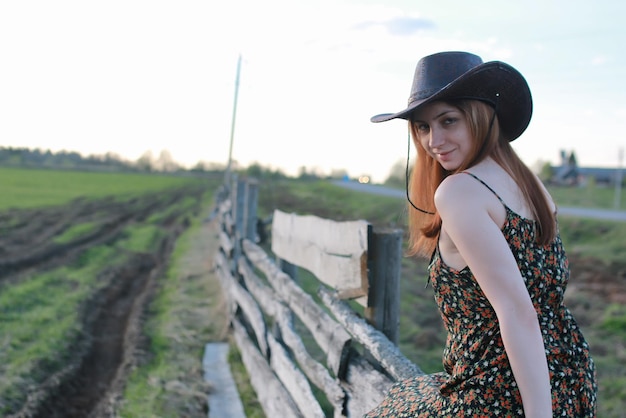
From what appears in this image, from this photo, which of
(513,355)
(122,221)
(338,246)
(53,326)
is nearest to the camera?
(513,355)

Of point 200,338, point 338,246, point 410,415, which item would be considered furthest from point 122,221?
point 410,415

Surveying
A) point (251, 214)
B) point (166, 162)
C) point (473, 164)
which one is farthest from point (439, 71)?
point (166, 162)

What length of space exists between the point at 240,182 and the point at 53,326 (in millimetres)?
2618

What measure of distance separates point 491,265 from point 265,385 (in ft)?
10.7

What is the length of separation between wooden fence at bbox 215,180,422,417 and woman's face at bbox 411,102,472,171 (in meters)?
0.94

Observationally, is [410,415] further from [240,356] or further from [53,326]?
[53,326]

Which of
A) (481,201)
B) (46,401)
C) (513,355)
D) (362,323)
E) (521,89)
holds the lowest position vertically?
(46,401)

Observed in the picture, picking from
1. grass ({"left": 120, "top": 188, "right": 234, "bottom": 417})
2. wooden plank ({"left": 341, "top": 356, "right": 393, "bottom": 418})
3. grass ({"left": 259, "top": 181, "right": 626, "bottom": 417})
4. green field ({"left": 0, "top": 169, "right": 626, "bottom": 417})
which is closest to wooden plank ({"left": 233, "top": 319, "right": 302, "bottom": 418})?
green field ({"left": 0, "top": 169, "right": 626, "bottom": 417})

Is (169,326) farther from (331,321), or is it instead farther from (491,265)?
(491,265)

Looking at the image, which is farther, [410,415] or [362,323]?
[362,323]

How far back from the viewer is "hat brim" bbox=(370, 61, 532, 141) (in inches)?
65.0

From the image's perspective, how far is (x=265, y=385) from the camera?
4.45 m

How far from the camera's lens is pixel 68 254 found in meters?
11.3

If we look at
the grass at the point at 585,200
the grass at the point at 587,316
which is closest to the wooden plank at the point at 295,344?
the grass at the point at 587,316
